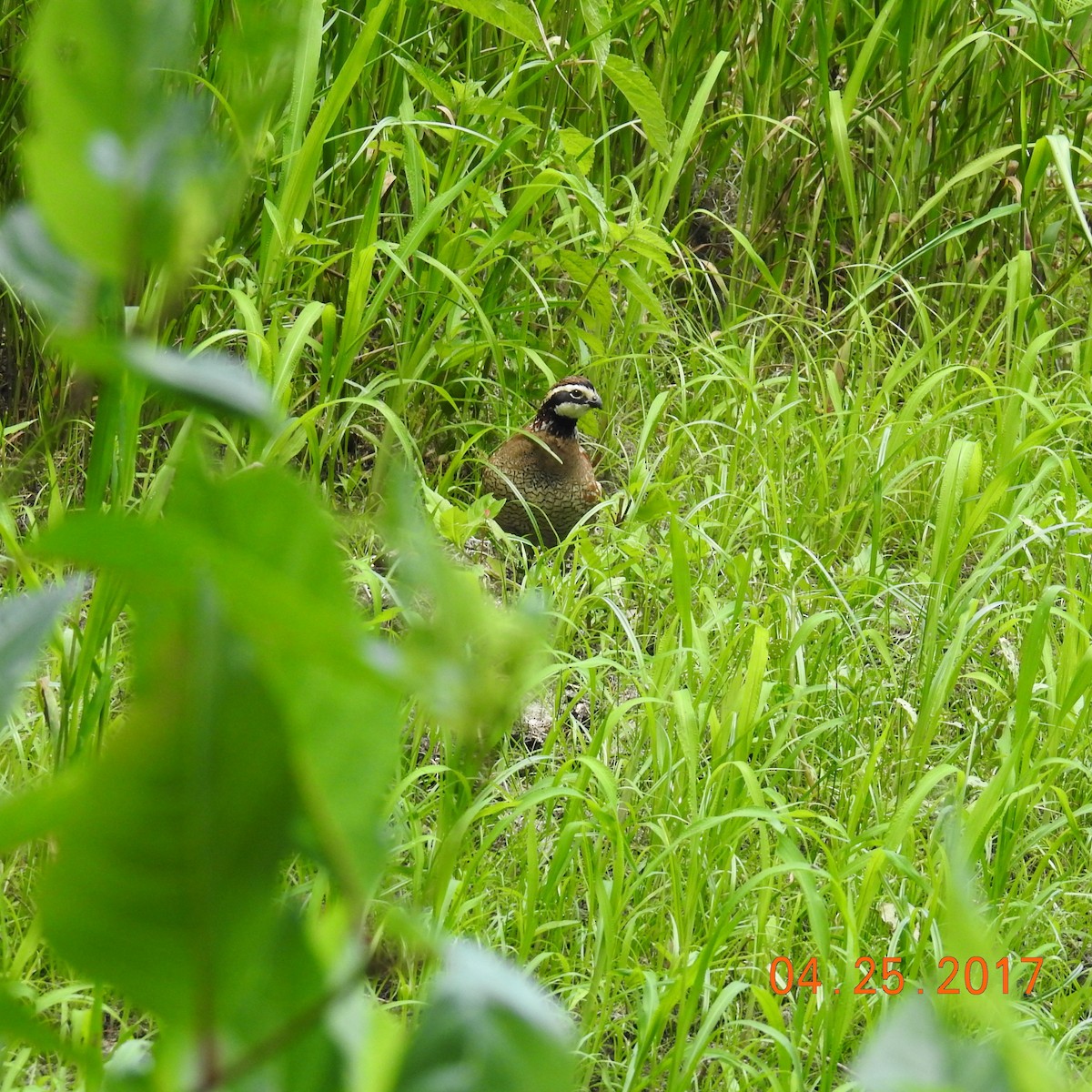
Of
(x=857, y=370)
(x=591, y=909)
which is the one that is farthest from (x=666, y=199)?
(x=591, y=909)

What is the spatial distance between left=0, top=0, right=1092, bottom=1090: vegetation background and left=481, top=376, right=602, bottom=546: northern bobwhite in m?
0.13

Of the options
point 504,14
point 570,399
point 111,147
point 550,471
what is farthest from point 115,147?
point 570,399

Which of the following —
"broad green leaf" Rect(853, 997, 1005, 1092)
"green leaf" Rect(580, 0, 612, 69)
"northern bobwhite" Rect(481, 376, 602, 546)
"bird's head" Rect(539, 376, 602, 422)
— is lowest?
"northern bobwhite" Rect(481, 376, 602, 546)

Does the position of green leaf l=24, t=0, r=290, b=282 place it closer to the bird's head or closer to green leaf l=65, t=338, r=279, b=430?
green leaf l=65, t=338, r=279, b=430

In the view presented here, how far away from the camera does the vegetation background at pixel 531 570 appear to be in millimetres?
174

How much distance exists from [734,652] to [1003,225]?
2.21 m

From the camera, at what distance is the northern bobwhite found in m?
2.99

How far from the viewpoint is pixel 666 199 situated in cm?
332

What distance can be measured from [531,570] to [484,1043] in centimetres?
248

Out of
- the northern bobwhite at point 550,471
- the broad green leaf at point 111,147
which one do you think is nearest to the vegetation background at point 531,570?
the broad green leaf at point 111,147

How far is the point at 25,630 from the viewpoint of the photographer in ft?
0.68

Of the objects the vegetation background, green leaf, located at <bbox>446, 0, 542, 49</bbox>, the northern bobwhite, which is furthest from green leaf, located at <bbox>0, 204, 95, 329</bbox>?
the northern bobwhite

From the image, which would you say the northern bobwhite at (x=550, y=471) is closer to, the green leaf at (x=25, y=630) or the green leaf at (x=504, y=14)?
the green leaf at (x=504, y=14)

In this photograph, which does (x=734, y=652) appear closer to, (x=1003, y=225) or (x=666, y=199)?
(x=666, y=199)
